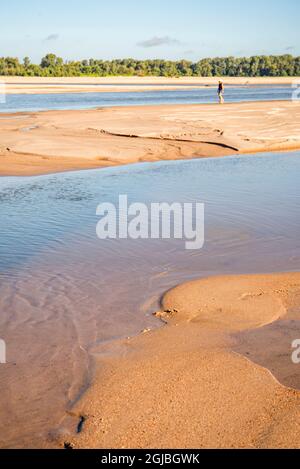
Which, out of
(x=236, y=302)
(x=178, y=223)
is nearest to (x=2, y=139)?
(x=178, y=223)

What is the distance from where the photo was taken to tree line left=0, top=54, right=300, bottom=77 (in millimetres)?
107562

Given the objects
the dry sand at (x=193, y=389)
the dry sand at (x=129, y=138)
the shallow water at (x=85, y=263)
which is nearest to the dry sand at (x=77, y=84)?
the dry sand at (x=129, y=138)

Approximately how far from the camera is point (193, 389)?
3938 millimetres

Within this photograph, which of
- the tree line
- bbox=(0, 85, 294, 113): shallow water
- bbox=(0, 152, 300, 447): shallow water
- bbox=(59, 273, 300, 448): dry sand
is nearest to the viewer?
bbox=(59, 273, 300, 448): dry sand

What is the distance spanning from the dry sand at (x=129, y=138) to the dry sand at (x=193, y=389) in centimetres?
945

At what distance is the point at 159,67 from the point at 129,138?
4539 inches

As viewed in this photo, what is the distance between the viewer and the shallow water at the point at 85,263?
420 centimetres

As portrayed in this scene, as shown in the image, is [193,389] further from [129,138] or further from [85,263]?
[129,138]

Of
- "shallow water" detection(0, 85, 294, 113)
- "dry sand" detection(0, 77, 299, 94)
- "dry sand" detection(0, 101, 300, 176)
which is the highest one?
"dry sand" detection(0, 77, 299, 94)

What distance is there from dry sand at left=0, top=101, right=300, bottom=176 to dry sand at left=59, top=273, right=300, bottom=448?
945 cm

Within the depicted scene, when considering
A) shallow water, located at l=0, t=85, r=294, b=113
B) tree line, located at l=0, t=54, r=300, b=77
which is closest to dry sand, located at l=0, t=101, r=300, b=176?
Result: shallow water, located at l=0, t=85, r=294, b=113

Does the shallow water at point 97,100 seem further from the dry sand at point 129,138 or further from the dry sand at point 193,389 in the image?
the dry sand at point 193,389

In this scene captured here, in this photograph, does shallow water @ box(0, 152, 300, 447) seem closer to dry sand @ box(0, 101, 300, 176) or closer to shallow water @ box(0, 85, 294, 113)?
dry sand @ box(0, 101, 300, 176)

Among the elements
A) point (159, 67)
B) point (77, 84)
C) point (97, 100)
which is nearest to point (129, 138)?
point (97, 100)
